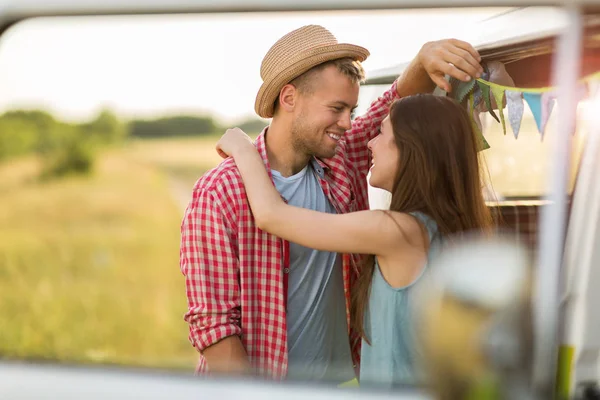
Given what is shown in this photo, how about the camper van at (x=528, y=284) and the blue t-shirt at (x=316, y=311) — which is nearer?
the camper van at (x=528, y=284)

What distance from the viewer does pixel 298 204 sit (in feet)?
8.55

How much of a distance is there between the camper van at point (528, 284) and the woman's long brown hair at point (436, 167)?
6.2 inches

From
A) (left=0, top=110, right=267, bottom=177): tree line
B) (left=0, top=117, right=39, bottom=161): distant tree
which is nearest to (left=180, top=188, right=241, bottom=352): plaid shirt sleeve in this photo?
(left=0, top=110, right=267, bottom=177): tree line

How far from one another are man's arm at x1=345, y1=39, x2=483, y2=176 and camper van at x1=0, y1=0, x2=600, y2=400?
27 cm

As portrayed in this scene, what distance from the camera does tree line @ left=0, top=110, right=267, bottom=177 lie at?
19250 millimetres

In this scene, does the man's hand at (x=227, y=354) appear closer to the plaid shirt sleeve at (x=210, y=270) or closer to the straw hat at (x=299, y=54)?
the plaid shirt sleeve at (x=210, y=270)

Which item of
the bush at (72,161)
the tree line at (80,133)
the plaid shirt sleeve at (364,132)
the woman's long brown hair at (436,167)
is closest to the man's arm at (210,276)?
the woman's long brown hair at (436,167)

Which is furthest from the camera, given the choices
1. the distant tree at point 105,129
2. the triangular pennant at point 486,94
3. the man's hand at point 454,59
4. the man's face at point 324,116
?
the distant tree at point 105,129

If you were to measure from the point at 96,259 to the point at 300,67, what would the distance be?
15.0 meters

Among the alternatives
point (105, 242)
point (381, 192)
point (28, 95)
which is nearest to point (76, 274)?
point (105, 242)

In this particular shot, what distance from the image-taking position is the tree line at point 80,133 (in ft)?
63.2

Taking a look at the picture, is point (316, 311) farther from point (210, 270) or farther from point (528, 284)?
point (528, 284)

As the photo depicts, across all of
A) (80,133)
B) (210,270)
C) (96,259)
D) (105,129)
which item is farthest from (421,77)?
(80,133)

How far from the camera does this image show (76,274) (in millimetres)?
17156
